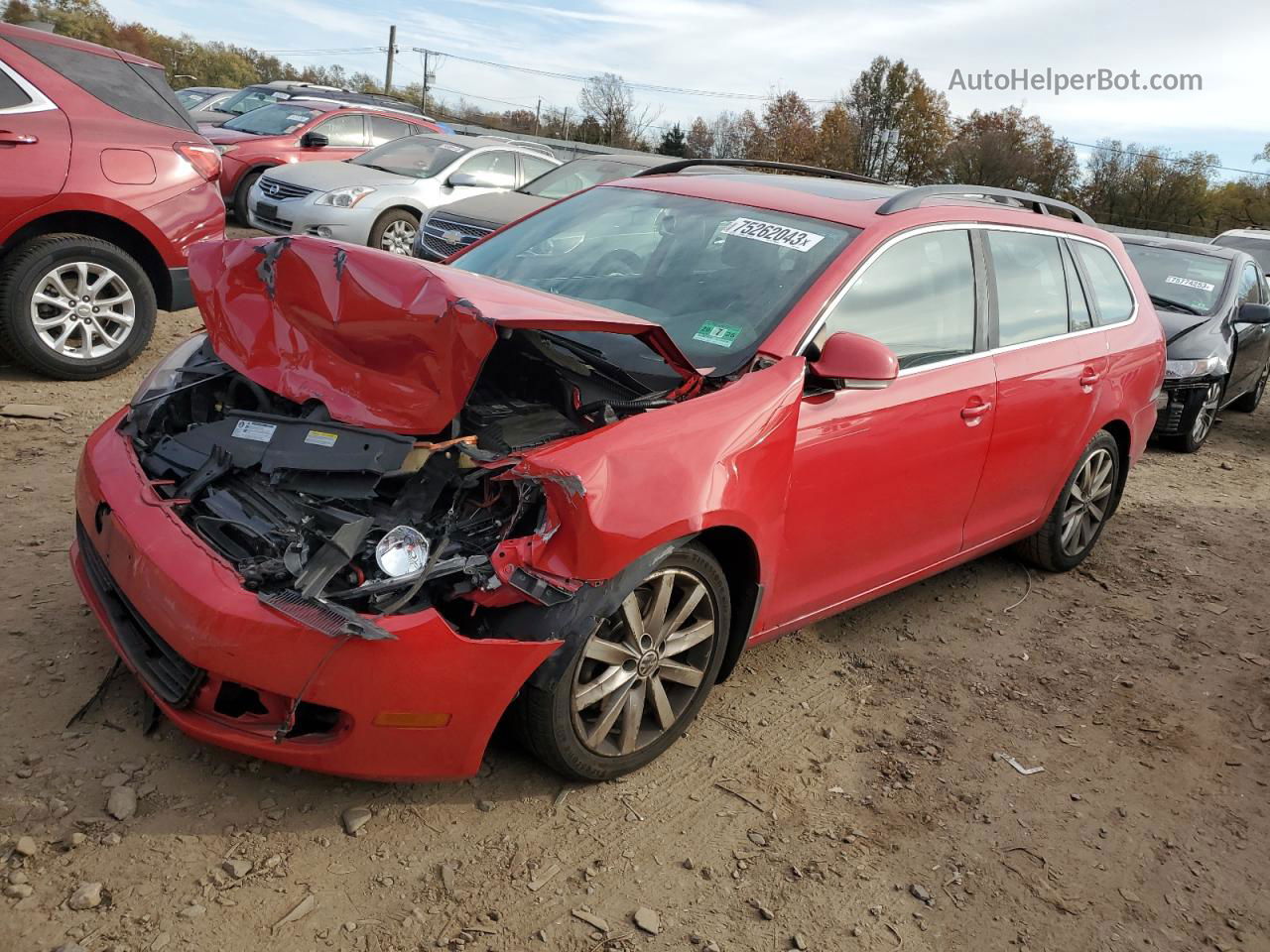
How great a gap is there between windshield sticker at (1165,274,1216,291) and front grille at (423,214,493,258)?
20.2 feet

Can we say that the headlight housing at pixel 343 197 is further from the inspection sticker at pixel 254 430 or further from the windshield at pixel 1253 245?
the windshield at pixel 1253 245

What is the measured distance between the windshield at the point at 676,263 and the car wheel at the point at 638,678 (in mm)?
703

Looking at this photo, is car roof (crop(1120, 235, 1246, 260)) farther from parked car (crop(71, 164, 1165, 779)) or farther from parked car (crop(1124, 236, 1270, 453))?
parked car (crop(71, 164, 1165, 779))

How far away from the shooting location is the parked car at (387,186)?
34.5 feet

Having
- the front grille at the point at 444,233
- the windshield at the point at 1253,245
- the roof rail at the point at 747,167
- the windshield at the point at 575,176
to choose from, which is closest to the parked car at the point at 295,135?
the windshield at the point at 575,176

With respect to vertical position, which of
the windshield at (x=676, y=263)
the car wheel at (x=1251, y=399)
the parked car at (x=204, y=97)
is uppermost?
the parked car at (x=204, y=97)

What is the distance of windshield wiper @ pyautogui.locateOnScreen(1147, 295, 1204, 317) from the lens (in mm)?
8750

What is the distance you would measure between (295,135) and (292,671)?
1260 cm

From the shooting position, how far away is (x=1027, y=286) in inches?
172

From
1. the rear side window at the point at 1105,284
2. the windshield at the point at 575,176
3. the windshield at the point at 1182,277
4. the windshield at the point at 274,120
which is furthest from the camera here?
the windshield at the point at 274,120

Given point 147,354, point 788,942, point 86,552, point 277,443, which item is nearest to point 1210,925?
point 788,942

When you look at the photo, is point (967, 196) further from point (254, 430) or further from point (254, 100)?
point (254, 100)

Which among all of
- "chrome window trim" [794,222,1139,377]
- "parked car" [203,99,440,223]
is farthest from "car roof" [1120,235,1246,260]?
"parked car" [203,99,440,223]

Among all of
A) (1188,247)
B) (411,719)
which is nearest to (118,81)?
(411,719)
